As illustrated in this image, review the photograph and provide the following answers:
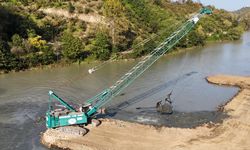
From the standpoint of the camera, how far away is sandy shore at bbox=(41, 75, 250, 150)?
83.4ft

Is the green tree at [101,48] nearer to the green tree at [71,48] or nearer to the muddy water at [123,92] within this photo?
the green tree at [71,48]

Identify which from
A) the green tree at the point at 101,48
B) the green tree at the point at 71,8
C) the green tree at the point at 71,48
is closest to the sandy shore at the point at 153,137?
the green tree at the point at 71,48

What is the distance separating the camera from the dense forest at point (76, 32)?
53.4 meters

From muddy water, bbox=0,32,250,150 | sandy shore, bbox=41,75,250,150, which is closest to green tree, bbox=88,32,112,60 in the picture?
muddy water, bbox=0,32,250,150

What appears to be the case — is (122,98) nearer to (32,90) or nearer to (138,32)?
(32,90)

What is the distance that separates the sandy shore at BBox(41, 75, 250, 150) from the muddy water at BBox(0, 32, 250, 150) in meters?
1.84

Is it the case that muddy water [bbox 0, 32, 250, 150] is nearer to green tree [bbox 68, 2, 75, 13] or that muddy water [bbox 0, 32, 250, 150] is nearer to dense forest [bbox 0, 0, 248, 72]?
dense forest [bbox 0, 0, 248, 72]

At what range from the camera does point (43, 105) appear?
→ 3541 centimetres

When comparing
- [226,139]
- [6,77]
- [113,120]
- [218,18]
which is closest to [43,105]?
[113,120]

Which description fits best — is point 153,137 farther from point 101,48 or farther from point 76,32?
point 76,32

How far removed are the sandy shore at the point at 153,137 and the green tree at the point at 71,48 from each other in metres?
26.9

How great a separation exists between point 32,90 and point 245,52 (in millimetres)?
43659

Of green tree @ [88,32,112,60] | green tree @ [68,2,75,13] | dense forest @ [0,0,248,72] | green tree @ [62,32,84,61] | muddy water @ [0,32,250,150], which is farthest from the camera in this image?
green tree @ [68,2,75,13]

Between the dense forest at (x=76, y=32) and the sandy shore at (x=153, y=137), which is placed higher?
the dense forest at (x=76, y=32)
